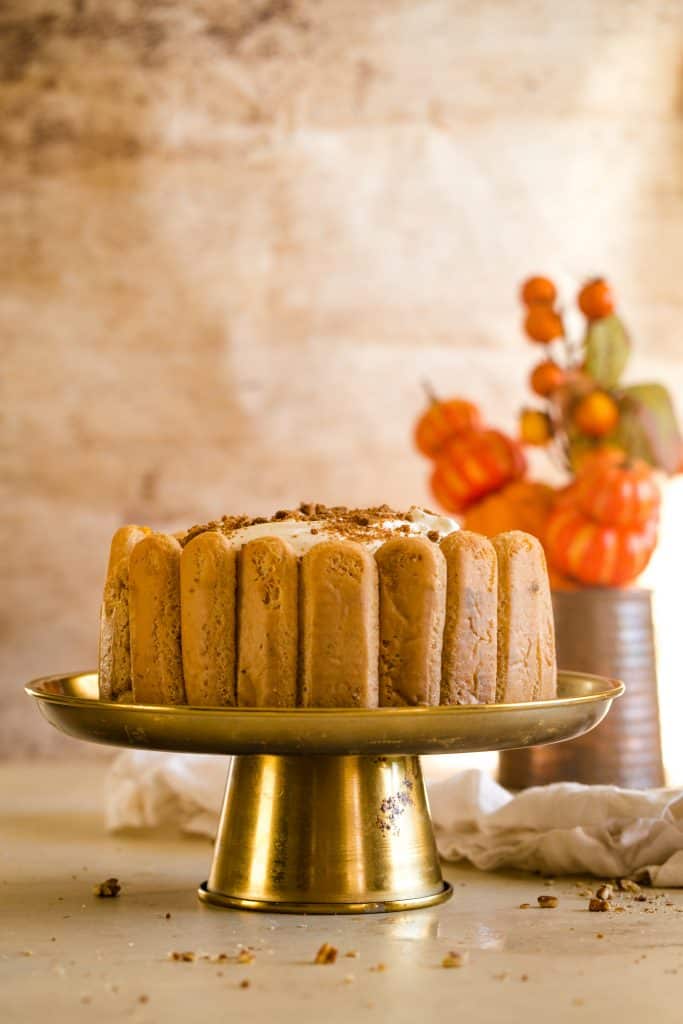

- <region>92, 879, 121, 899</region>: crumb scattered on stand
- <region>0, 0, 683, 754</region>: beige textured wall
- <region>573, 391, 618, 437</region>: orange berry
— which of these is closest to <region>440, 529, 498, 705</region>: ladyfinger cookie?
<region>92, 879, 121, 899</region>: crumb scattered on stand

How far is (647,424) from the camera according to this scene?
1.75 metres

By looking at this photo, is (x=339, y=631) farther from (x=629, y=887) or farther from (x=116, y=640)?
(x=629, y=887)

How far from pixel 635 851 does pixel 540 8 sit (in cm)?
→ 160

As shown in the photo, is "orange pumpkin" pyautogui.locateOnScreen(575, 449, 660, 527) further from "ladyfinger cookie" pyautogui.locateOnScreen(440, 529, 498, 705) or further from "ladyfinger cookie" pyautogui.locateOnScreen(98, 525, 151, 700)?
"ladyfinger cookie" pyautogui.locateOnScreen(98, 525, 151, 700)

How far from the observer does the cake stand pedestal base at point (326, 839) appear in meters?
1.14

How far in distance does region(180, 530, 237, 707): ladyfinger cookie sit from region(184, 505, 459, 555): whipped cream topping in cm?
3

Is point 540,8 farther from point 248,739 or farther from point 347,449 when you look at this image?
point 248,739

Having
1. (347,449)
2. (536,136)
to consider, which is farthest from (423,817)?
(536,136)

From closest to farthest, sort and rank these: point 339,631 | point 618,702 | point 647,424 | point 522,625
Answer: point 339,631 → point 522,625 → point 618,702 → point 647,424

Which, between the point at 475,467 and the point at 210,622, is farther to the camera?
the point at 475,467

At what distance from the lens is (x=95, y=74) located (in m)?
2.26

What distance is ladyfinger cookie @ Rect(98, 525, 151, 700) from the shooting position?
1.22 meters

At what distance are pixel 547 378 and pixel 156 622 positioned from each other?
78 centimetres

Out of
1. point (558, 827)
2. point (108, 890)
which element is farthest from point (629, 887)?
point (108, 890)
